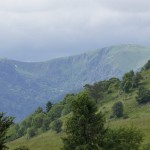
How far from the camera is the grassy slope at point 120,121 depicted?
12162 cm

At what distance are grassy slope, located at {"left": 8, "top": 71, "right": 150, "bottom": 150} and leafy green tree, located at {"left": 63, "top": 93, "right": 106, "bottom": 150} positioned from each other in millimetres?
39458

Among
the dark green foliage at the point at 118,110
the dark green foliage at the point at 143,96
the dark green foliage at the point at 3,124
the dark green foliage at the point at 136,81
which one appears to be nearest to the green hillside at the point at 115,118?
the dark green foliage at the point at 136,81

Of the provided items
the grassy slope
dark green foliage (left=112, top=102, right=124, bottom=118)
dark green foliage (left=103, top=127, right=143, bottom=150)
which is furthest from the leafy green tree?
dark green foliage (left=112, top=102, right=124, bottom=118)

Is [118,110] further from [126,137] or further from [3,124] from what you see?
[3,124]

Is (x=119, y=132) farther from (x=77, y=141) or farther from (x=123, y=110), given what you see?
(x=123, y=110)

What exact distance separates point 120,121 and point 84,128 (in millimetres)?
94046

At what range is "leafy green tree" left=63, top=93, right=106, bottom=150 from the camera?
46344 mm

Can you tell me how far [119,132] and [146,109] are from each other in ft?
298

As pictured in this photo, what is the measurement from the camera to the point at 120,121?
13938 centimetres

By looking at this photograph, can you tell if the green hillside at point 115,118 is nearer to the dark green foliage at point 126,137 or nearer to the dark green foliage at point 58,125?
the dark green foliage at point 58,125

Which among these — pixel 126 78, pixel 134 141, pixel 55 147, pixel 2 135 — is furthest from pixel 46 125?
pixel 2 135

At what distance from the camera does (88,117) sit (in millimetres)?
47031

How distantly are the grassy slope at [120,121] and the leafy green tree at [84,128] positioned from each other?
3946 centimetres

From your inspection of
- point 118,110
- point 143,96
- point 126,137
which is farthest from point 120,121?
point 126,137
